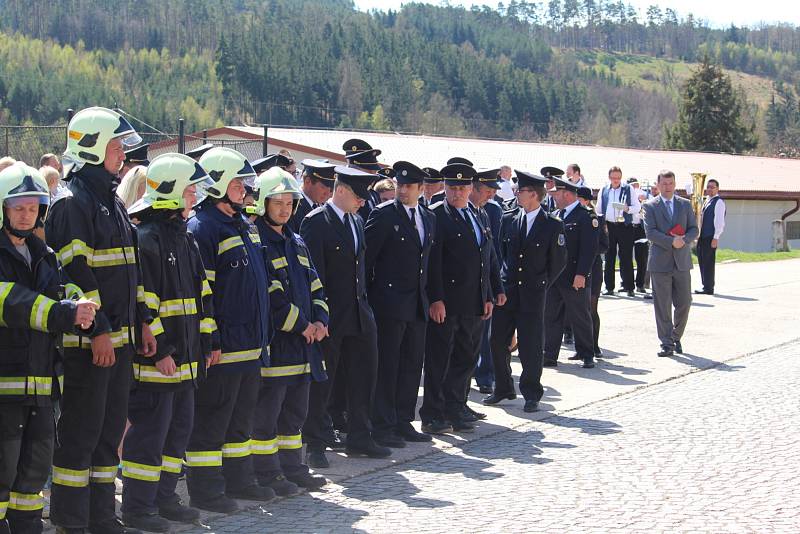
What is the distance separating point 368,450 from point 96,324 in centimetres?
305

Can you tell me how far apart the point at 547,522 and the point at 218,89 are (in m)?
105

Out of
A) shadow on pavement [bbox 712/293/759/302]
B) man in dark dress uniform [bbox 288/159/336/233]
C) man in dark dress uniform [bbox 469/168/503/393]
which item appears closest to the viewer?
man in dark dress uniform [bbox 288/159/336/233]

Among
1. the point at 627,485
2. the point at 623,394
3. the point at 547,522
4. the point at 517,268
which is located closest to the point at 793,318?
the point at 623,394

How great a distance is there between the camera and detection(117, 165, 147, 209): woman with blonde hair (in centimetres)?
744

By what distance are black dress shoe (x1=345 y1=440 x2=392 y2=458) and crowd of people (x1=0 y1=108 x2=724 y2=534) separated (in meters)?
0.01

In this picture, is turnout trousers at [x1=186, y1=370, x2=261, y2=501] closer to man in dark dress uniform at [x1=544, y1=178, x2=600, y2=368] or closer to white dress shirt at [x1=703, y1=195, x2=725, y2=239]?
man in dark dress uniform at [x1=544, y1=178, x2=600, y2=368]

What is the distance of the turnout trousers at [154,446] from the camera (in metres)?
6.42

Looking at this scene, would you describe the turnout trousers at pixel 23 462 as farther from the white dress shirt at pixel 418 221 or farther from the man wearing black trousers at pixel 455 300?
the man wearing black trousers at pixel 455 300

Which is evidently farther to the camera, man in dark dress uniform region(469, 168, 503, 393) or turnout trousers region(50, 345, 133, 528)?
man in dark dress uniform region(469, 168, 503, 393)

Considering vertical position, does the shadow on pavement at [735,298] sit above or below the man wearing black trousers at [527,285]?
below

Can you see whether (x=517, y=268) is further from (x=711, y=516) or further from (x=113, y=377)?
(x=113, y=377)

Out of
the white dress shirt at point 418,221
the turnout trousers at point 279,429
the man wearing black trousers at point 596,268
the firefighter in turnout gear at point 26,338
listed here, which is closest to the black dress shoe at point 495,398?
the white dress shirt at point 418,221

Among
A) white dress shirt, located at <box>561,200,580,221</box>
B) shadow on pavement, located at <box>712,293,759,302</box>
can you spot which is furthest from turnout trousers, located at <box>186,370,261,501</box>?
shadow on pavement, located at <box>712,293,759,302</box>

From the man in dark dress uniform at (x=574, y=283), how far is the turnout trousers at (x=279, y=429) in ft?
19.4
